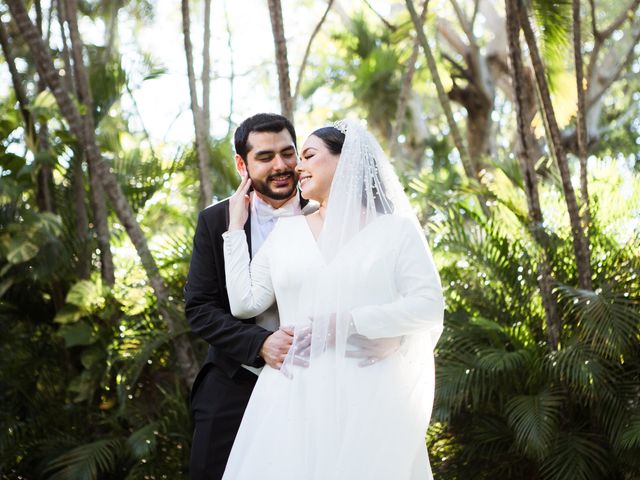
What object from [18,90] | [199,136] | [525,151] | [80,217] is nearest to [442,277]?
[525,151]

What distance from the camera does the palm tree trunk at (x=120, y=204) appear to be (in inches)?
286

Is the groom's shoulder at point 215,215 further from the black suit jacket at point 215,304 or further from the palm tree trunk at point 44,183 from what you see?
the palm tree trunk at point 44,183

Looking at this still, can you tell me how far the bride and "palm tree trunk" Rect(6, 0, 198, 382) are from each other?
3752mm

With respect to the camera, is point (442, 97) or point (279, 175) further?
point (442, 97)

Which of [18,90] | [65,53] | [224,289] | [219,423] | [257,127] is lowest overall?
[219,423]

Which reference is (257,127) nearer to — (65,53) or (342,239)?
(342,239)

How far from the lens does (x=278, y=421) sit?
3430mm

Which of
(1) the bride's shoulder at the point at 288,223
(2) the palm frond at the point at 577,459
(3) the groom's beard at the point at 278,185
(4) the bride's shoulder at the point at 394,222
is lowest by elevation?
(2) the palm frond at the point at 577,459

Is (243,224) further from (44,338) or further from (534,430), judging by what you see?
(44,338)

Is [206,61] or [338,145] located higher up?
[206,61]

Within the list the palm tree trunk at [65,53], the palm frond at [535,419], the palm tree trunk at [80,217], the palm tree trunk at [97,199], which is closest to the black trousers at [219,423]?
the palm frond at [535,419]

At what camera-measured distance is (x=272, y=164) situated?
12.8 feet

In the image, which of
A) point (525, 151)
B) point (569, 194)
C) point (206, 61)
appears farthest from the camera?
point (206, 61)

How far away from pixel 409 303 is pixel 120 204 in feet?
14.2
